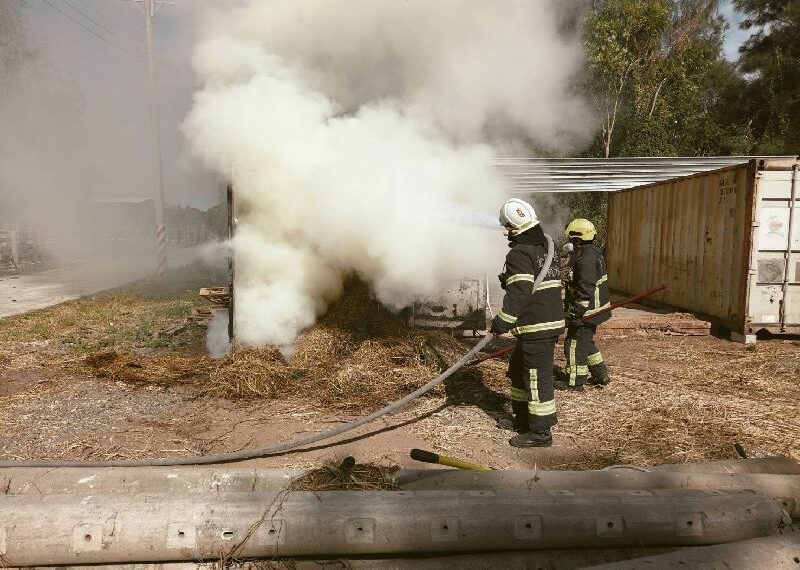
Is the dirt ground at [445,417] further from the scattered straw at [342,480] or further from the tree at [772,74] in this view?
the tree at [772,74]

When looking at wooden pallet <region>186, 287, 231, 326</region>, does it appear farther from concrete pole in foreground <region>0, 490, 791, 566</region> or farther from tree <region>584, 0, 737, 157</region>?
tree <region>584, 0, 737, 157</region>

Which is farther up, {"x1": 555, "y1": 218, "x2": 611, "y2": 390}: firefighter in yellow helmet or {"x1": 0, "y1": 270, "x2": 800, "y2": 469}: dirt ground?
{"x1": 555, "y1": 218, "x2": 611, "y2": 390}: firefighter in yellow helmet

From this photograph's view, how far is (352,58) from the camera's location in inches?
287

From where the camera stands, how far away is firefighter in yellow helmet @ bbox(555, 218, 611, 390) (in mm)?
5875

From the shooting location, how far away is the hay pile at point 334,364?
5688 mm

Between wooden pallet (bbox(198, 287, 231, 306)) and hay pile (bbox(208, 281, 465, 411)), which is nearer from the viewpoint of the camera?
hay pile (bbox(208, 281, 465, 411))

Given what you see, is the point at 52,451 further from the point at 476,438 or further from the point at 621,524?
the point at 621,524

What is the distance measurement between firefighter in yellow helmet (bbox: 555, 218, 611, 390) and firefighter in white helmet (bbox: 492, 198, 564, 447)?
1.53 metres

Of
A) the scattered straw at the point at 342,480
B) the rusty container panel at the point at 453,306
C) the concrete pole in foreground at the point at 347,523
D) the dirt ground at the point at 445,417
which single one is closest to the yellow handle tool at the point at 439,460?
the scattered straw at the point at 342,480

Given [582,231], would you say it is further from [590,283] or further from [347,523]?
[347,523]

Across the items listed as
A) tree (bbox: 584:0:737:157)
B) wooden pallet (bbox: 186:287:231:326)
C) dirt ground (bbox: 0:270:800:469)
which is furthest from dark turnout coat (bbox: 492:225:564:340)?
tree (bbox: 584:0:737:157)

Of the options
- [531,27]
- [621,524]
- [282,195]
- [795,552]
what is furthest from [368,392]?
[531,27]

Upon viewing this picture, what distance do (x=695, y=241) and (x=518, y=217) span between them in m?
6.75

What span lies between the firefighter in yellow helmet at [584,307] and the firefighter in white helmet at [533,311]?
5.03 ft
